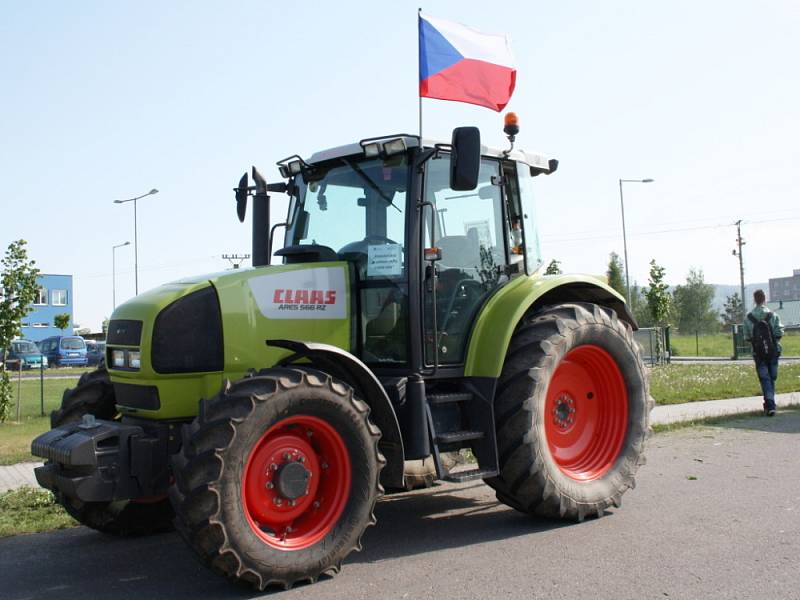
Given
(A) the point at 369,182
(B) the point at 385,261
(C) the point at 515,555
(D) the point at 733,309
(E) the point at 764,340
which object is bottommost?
(C) the point at 515,555

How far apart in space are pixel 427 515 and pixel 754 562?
2.58 metres

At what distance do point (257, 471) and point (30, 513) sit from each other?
10.6 feet

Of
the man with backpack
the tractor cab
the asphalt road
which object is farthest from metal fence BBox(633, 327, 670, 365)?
the tractor cab

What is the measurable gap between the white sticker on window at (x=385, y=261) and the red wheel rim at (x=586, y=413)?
163 centimetres

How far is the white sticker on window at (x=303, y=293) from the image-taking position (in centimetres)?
550

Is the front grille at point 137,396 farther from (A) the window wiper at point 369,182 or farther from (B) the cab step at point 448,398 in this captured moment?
(A) the window wiper at point 369,182

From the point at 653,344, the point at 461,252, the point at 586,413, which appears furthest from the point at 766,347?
the point at 653,344

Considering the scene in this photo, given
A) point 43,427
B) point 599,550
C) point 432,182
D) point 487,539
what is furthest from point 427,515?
point 43,427

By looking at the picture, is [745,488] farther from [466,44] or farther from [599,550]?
[466,44]

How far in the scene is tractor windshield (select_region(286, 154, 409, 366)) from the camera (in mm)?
5938

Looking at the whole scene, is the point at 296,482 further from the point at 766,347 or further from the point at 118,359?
the point at 766,347

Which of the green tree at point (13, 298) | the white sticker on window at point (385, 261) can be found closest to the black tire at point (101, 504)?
the white sticker on window at point (385, 261)

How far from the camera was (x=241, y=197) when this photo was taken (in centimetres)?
701

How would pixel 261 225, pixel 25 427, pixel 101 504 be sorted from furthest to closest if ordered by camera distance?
1. pixel 25 427
2. pixel 261 225
3. pixel 101 504
